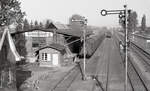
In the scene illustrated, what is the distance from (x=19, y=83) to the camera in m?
21.7

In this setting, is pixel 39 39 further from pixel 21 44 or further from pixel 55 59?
pixel 55 59

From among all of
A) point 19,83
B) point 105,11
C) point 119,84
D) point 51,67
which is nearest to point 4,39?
point 105,11

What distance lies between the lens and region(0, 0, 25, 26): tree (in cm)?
4496

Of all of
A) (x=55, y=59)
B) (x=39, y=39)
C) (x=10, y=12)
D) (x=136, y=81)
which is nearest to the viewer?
(x=136, y=81)

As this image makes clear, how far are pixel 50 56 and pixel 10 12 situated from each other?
19908mm

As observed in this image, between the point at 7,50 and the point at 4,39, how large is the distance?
808 mm

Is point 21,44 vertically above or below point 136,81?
above

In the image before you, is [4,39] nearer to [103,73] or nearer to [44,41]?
[103,73]

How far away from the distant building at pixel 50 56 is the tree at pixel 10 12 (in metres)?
16.0

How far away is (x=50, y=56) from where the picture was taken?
3191 cm

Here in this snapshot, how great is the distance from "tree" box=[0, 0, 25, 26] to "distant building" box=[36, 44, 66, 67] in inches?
632

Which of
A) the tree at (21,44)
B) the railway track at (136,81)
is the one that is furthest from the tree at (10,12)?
the railway track at (136,81)

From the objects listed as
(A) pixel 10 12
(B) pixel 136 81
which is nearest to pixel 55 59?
(B) pixel 136 81

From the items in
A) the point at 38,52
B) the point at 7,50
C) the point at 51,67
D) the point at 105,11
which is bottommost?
the point at 51,67
